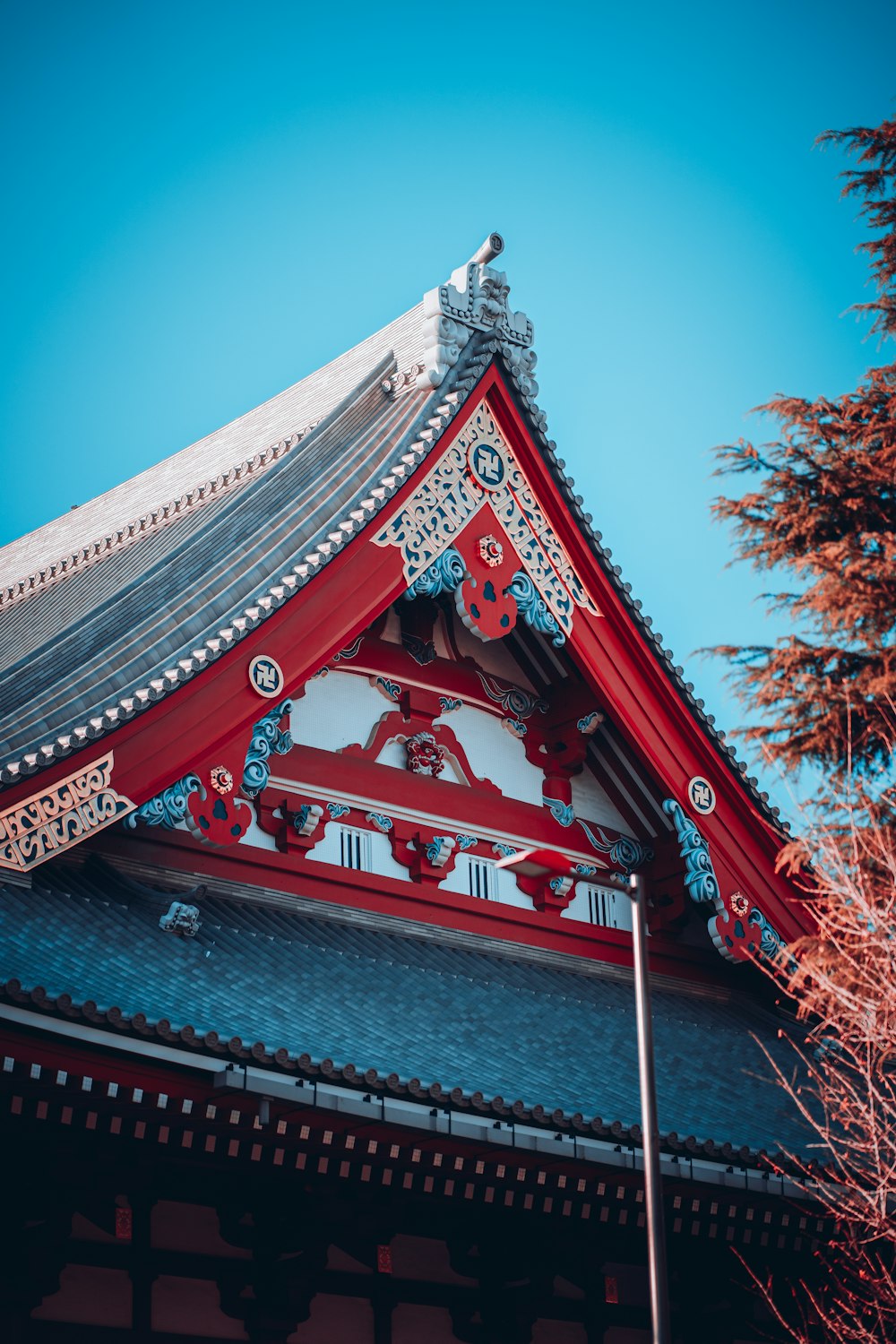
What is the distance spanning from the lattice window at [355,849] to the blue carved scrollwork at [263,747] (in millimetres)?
1043

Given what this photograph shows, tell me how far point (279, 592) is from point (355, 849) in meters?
2.29

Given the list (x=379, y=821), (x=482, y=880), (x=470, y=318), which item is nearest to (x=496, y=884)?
(x=482, y=880)

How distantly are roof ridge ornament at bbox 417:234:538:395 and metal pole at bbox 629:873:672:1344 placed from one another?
715cm

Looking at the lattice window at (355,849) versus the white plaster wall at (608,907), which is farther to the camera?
the white plaster wall at (608,907)

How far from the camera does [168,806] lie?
1175 cm

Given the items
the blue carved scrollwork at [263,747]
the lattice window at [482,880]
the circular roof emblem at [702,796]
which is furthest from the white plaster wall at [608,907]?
the blue carved scrollwork at [263,747]

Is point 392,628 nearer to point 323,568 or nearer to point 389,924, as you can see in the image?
point 323,568

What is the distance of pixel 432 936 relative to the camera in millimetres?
13914

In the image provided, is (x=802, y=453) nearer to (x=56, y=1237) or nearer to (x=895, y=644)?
(x=895, y=644)

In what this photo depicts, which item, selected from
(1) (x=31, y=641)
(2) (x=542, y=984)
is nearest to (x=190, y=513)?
(1) (x=31, y=641)

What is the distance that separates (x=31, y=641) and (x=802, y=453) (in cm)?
1015

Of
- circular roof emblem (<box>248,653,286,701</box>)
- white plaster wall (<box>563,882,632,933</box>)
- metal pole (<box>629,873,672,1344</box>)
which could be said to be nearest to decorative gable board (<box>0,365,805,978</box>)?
circular roof emblem (<box>248,653,286,701</box>)

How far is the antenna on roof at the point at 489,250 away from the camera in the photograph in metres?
15.5

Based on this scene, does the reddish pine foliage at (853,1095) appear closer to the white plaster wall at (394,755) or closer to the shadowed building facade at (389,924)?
the shadowed building facade at (389,924)
